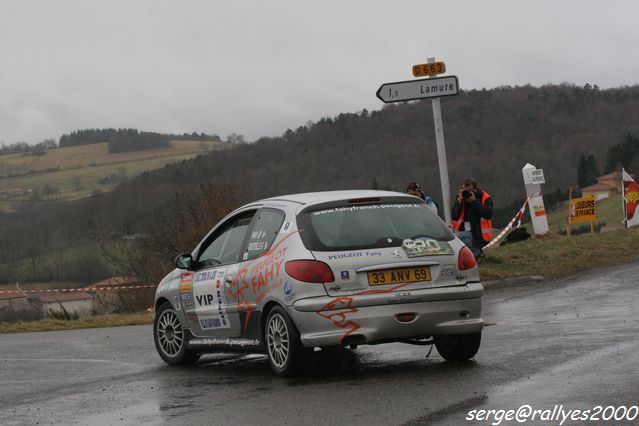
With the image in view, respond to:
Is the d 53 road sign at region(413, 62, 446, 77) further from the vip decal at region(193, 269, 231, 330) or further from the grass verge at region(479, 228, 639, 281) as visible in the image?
the vip decal at region(193, 269, 231, 330)

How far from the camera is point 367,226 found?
9.20m

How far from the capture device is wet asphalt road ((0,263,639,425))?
23.3ft

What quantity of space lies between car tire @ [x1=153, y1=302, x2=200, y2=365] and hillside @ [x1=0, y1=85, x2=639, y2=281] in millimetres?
73042

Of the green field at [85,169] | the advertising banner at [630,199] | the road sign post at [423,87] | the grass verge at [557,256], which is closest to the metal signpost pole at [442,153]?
the road sign post at [423,87]

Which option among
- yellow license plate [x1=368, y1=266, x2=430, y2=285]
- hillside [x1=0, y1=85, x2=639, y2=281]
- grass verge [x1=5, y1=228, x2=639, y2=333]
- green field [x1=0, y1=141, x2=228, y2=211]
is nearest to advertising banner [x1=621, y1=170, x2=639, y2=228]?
grass verge [x1=5, y1=228, x2=639, y2=333]

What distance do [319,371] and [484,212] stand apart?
31.8 ft

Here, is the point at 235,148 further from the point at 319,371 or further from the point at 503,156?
the point at 319,371

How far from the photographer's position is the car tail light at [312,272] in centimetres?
879

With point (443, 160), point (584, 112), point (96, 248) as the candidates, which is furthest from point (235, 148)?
point (443, 160)

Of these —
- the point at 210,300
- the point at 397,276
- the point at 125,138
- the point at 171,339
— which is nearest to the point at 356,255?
the point at 397,276

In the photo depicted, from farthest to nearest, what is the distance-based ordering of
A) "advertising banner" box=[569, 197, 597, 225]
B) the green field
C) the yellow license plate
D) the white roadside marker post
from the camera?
the green field
"advertising banner" box=[569, 197, 597, 225]
the white roadside marker post
the yellow license plate

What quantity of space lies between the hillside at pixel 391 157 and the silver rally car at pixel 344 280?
74449mm

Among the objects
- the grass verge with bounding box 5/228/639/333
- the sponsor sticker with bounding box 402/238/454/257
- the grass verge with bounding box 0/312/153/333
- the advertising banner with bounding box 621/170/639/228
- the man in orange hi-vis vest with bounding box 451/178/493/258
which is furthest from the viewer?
the advertising banner with bounding box 621/170/639/228

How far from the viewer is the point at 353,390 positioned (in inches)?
317
